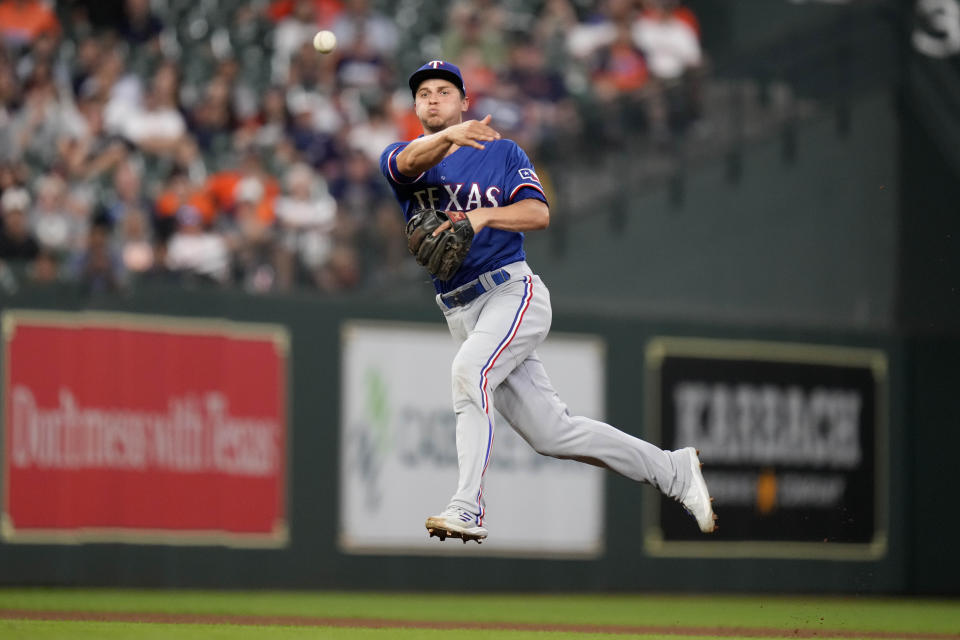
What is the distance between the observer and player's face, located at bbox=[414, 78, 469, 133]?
7.43m

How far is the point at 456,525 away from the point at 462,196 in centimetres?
158

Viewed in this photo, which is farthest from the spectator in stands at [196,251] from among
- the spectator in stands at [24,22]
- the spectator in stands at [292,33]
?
the spectator in stands at [292,33]

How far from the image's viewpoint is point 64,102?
13453 millimetres

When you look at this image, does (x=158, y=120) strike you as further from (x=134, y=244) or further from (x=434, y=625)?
(x=434, y=625)

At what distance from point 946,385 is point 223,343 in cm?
694

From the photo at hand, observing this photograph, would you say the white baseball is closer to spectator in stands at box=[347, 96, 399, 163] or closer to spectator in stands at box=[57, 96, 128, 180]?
spectator in stands at box=[57, 96, 128, 180]

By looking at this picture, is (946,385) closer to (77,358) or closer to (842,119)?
(842,119)

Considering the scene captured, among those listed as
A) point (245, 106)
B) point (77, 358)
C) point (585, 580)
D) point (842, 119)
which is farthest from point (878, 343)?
point (77, 358)

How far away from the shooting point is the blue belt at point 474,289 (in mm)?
7645

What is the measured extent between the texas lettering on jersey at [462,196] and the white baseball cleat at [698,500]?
1.62m

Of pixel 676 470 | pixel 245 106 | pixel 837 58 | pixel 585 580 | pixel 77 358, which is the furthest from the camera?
pixel 837 58

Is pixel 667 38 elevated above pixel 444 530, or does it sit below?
above

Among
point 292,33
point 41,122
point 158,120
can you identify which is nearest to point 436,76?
point 41,122

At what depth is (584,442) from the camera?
25.0 ft
